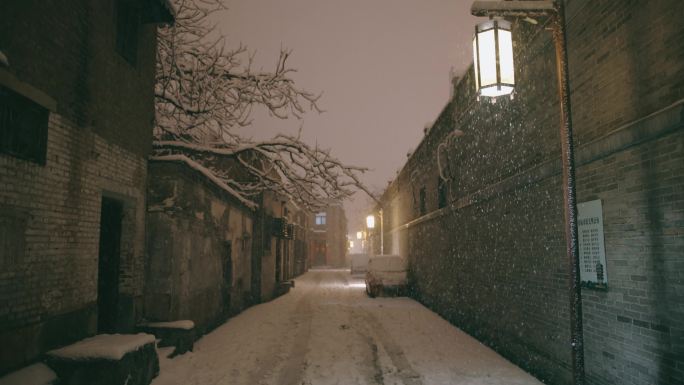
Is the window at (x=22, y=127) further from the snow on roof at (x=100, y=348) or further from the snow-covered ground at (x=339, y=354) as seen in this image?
the snow-covered ground at (x=339, y=354)

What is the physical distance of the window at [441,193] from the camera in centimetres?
1450

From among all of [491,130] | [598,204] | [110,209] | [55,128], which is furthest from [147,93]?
[598,204]

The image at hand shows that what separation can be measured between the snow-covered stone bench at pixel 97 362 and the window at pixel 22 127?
2.36m

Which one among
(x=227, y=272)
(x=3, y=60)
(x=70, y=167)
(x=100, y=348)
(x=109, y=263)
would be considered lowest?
(x=100, y=348)

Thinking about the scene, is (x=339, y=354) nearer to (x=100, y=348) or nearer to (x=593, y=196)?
(x=100, y=348)

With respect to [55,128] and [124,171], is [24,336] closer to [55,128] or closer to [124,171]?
[55,128]

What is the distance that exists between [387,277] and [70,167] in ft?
48.7

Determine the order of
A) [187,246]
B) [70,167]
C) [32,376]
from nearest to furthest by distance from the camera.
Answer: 1. [32,376]
2. [70,167]
3. [187,246]

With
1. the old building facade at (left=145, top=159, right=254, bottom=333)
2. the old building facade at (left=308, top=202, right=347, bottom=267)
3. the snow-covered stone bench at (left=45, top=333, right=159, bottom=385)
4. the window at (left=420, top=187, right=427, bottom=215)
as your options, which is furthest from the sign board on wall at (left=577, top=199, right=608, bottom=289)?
the old building facade at (left=308, top=202, right=347, bottom=267)

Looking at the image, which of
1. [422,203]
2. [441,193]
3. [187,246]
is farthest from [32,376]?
[422,203]

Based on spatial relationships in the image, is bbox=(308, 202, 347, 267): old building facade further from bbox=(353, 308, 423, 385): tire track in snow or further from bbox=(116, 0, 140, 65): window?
bbox=(116, 0, 140, 65): window

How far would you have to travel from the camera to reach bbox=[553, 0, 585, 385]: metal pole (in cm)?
440

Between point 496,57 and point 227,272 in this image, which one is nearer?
point 496,57

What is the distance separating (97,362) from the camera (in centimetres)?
561
